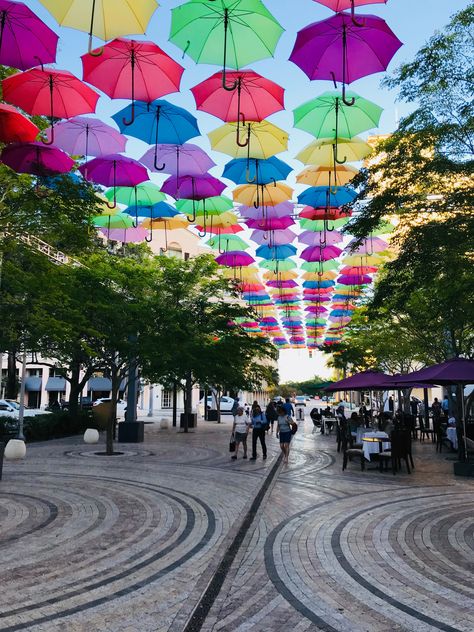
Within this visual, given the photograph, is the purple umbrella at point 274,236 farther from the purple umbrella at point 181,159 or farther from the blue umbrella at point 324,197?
the purple umbrella at point 181,159

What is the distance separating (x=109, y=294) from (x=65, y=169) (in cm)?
638

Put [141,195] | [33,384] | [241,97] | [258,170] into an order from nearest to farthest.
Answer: [241,97] → [258,170] → [141,195] → [33,384]

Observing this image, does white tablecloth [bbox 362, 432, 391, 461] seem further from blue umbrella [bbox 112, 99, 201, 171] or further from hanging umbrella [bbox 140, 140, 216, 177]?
blue umbrella [bbox 112, 99, 201, 171]

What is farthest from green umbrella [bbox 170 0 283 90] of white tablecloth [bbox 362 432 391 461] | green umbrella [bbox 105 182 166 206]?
white tablecloth [bbox 362 432 391 461]

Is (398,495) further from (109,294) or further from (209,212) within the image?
(109,294)

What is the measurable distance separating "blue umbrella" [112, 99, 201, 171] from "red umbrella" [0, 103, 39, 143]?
2228mm

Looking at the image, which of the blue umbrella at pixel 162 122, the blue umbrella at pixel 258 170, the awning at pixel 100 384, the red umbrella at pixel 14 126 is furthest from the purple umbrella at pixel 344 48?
the awning at pixel 100 384

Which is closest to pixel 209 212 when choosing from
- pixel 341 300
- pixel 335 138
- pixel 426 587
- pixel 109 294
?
pixel 109 294

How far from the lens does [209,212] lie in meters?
16.7

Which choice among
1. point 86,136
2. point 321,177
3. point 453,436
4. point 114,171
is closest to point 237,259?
point 321,177

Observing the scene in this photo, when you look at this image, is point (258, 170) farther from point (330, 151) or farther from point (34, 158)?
point (34, 158)

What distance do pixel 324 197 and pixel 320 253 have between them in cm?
661

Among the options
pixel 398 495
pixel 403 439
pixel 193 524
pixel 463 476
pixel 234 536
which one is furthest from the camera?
pixel 403 439

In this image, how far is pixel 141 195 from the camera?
15.6 meters
